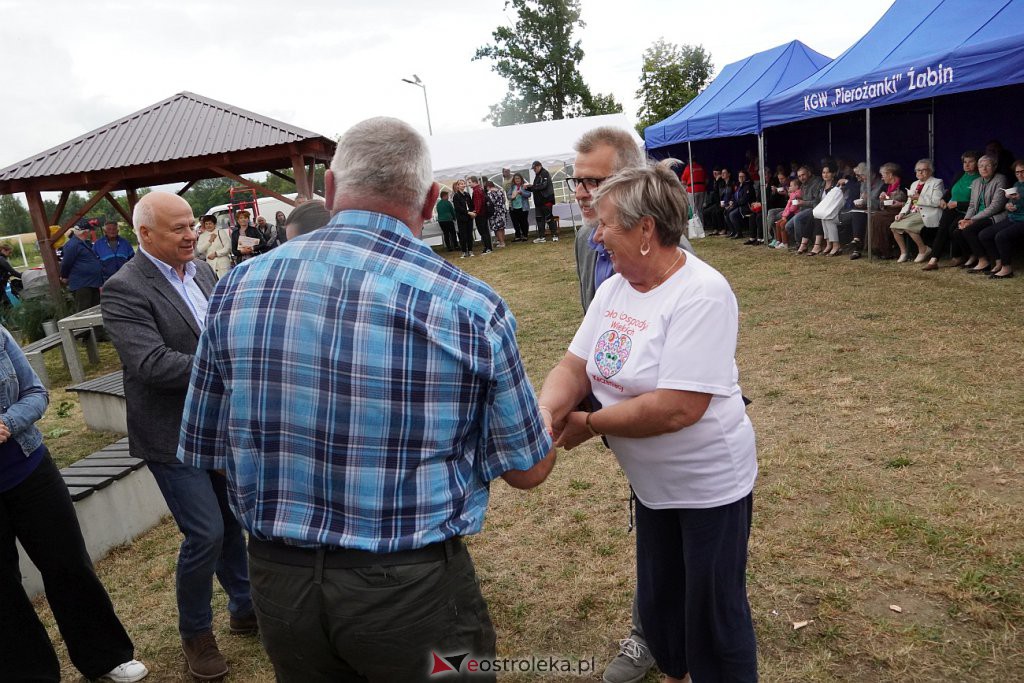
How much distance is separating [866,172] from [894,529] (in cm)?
847

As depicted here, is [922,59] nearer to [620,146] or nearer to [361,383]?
[620,146]

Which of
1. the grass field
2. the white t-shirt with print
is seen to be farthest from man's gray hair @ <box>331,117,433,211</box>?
the grass field

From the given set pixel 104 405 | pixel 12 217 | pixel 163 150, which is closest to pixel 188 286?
pixel 104 405

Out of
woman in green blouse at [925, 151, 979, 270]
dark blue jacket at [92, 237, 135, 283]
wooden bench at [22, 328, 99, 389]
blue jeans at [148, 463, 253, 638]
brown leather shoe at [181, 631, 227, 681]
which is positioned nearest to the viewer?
blue jeans at [148, 463, 253, 638]

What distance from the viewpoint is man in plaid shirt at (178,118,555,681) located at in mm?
1429

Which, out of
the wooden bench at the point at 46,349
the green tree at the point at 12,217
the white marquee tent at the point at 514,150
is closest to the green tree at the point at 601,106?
the white marquee tent at the point at 514,150

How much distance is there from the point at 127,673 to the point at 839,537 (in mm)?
3194

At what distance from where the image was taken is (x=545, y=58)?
144 feet

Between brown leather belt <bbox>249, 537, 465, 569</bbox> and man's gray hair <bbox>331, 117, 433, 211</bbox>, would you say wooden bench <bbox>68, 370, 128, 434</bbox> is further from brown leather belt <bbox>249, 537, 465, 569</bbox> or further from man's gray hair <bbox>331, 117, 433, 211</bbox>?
man's gray hair <bbox>331, 117, 433, 211</bbox>

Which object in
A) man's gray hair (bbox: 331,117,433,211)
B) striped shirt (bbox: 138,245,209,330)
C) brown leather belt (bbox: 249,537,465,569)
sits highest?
man's gray hair (bbox: 331,117,433,211)

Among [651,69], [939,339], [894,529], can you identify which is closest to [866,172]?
[939,339]

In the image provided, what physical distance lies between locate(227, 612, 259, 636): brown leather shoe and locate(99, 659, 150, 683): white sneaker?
37cm

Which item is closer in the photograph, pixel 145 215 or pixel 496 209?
pixel 145 215

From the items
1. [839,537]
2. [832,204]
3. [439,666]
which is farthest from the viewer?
[832,204]
